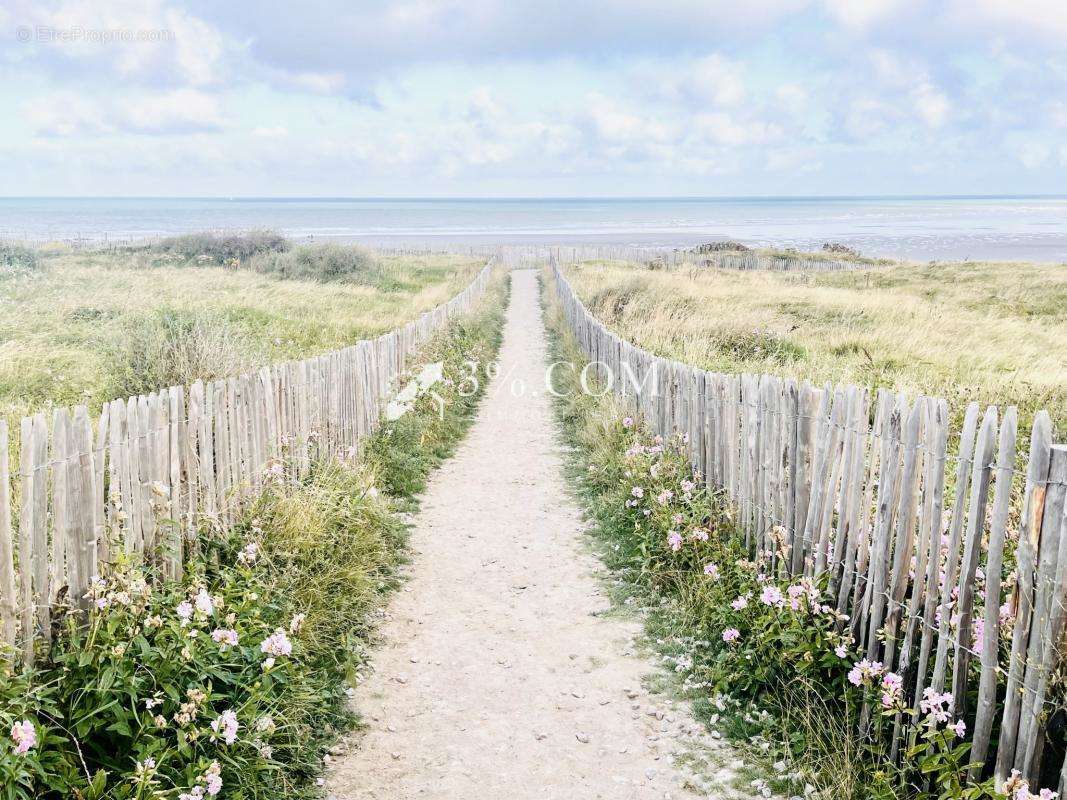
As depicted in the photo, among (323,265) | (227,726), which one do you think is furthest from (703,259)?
(227,726)

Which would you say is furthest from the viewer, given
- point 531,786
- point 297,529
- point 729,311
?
point 729,311

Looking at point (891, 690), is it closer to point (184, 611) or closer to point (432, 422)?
point (184, 611)

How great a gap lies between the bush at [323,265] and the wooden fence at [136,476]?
84.1 ft

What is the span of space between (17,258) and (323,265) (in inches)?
443

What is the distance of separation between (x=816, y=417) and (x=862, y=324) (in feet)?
47.4

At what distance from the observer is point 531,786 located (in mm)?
3662

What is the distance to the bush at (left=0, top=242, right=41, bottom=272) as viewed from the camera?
85.5ft

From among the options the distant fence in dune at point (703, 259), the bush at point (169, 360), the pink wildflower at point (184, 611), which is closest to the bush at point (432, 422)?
the bush at point (169, 360)

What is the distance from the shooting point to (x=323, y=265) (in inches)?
1358

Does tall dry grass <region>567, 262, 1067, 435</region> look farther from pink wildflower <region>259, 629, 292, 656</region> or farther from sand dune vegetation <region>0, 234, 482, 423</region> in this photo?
pink wildflower <region>259, 629, 292, 656</region>

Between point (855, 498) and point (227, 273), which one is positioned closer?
point (855, 498)

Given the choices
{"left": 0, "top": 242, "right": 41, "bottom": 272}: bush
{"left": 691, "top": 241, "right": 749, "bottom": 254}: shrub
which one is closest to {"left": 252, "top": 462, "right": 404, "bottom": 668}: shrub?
{"left": 0, "top": 242, "right": 41, "bottom": 272}: bush

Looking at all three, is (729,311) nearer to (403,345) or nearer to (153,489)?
(403,345)

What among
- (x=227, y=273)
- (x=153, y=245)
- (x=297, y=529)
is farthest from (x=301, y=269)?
(x=297, y=529)
